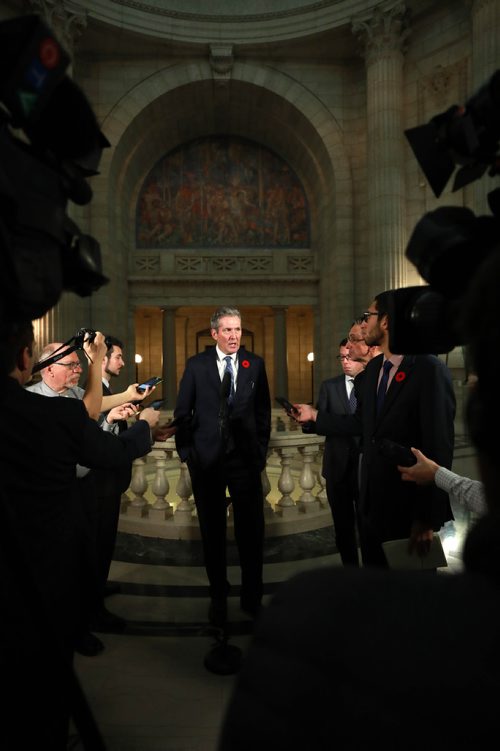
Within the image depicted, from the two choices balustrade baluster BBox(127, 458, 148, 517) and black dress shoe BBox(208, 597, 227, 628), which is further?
balustrade baluster BBox(127, 458, 148, 517)

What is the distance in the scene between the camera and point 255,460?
3150 millimetres

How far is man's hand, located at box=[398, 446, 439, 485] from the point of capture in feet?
6.24

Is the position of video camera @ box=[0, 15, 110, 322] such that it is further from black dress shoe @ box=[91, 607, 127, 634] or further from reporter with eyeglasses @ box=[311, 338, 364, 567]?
reporter with eyeglasses @ box=[311, 338, 364, 567]

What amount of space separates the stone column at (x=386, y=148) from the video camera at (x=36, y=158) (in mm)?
12171

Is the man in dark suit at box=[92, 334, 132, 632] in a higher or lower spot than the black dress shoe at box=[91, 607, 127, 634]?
higher

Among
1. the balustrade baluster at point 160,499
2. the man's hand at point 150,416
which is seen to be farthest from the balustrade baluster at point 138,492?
the man's hand at point 150,416

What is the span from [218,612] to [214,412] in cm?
117

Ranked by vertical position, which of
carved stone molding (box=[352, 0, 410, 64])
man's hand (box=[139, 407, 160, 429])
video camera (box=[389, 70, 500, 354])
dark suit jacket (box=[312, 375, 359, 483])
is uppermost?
carved stone molding (box=[352, 0, 410, 64])

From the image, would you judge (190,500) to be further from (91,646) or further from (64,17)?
(64,17)

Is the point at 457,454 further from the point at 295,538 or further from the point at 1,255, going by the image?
the point at 1,255

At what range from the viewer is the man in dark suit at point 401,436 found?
2215mm

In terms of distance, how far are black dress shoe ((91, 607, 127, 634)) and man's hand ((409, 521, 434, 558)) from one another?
188 centimetres

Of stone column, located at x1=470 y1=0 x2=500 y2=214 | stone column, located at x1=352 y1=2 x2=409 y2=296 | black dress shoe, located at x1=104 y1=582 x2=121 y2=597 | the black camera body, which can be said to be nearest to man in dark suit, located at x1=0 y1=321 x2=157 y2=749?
the black camera body

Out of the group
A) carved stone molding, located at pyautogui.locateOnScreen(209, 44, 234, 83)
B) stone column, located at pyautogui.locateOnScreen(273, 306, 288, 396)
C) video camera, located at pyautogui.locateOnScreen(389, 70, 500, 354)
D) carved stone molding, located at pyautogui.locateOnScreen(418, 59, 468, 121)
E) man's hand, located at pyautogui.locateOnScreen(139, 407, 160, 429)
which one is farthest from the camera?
stone column, located at pyautogui.locateOnScreen(273, 306, 288, 396)
